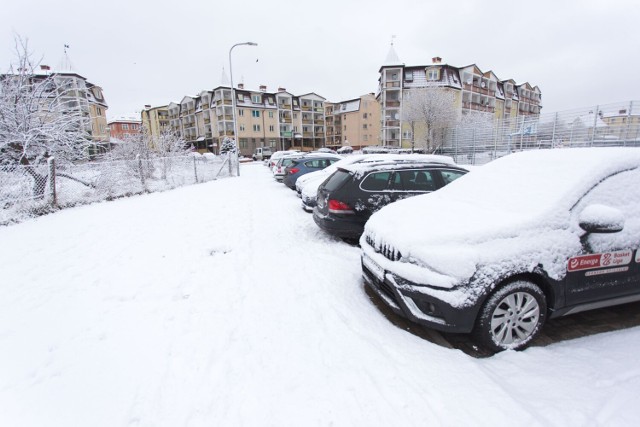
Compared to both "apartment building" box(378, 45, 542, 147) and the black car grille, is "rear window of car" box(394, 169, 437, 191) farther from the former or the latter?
"apartment building" box(378, 45, 542, 147)

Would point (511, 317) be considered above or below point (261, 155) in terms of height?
below

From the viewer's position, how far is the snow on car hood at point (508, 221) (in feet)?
8.84

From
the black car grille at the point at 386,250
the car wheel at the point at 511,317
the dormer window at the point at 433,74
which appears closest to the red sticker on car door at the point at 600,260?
the car wheel at the point at 511,317

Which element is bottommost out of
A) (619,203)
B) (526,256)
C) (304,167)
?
(526,256)

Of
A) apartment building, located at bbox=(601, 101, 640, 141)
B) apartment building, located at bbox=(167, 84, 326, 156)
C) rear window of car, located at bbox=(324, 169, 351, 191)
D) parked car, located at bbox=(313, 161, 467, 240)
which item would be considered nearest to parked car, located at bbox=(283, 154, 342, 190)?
rear window of car, located at bbox=(324, 169, 351, 191)

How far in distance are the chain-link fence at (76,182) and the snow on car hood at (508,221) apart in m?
9.61

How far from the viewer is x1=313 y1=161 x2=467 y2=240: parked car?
560 cm

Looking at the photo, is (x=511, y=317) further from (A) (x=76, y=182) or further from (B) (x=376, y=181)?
(A) (x=76, y=182)

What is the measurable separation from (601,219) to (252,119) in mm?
56923

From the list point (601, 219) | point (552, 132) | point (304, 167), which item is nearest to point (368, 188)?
point (601, 219)

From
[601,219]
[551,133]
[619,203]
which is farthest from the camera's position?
[551,133]

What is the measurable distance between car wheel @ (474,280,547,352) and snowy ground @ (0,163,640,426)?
125 millimetres

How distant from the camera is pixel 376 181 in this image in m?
5.67

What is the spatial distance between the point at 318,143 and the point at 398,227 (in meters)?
64.5
